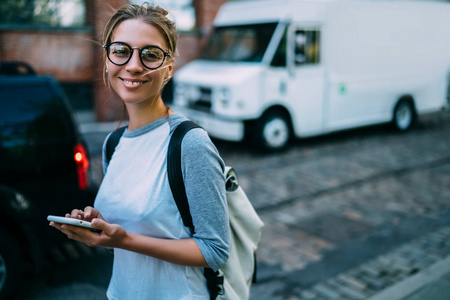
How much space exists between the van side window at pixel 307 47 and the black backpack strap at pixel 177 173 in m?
7.70

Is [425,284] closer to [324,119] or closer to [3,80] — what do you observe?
[3,80]

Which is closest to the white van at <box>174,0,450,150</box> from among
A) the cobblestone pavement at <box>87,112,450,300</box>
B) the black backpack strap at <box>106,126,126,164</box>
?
the cobblestone pavement at <box>87,112,450,300</box>

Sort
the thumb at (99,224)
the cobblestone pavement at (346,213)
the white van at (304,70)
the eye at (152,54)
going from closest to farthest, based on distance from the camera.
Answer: the thumb at (99,224) → the eye at (152,54) → the cobblestone pavement at (346,213) → the white van at (304,70)

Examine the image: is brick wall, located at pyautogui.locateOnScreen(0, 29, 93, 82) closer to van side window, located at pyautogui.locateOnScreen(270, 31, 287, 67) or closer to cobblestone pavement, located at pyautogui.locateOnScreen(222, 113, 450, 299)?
van side window, located at pyautogui.locateOnScreen(270, 31, 287, 67)

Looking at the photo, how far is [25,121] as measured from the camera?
3.83 meters

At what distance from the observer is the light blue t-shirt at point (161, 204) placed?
1461 millimetres

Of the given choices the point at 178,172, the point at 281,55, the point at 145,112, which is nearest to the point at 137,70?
the point at 145,112

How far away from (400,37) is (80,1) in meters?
8.01

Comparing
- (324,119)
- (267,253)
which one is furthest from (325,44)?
(267,253)

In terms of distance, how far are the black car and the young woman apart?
227cm

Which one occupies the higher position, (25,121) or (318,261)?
(25,121)

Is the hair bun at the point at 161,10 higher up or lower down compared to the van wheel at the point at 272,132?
higher up

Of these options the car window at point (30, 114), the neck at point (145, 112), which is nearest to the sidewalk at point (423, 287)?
the neck at point (145, 112)

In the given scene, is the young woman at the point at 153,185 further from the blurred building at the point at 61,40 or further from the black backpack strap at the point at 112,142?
the blurred building at the point at 61,40
